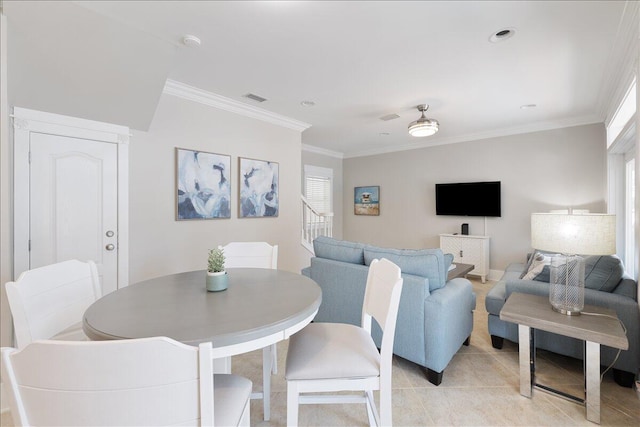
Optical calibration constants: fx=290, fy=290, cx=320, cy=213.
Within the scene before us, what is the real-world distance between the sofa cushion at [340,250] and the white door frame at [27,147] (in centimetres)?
184

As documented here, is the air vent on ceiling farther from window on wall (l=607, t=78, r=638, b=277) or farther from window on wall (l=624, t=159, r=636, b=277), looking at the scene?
window on wall (l=624, t=159, r=636, b=277)

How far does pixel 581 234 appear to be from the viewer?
5.72ft

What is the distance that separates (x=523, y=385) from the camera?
75.9 inches

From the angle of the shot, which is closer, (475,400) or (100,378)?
(100,378)

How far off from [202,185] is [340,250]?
1.77 meters

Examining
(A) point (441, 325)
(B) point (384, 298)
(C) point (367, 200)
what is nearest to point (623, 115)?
(A) point (441, 325)

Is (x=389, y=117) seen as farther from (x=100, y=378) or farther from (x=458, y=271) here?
(x=100, y=378)

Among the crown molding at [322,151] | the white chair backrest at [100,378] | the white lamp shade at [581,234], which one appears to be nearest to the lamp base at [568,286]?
the white lamp shade at [581,234]

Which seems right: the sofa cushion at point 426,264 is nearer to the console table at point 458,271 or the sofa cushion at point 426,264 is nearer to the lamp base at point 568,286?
the lamp base at point 568,286

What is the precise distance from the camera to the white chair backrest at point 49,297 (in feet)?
3.86

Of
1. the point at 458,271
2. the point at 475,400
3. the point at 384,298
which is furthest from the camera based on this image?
the point at 458,271

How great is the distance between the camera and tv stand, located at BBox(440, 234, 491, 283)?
15.6ft

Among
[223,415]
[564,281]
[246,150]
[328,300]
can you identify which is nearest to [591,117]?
[564,281]

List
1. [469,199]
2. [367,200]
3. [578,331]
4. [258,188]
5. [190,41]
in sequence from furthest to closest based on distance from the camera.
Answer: [367,200] < [469,199] < [258,188] < [190,41] < [578,331]
